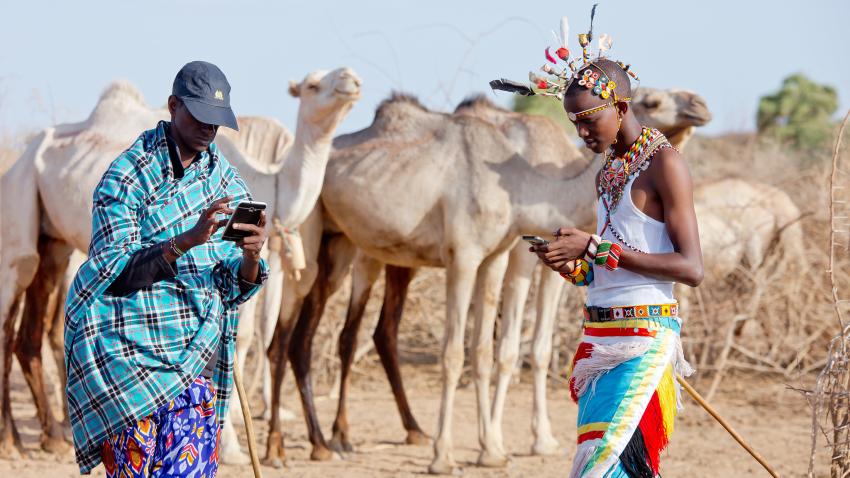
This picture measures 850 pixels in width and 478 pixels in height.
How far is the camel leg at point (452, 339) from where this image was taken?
302 inches

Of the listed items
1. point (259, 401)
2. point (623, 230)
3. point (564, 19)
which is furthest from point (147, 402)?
point (259, 401)

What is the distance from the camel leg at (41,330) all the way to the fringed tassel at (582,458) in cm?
526

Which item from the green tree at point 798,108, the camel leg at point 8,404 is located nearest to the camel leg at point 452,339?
the camel leg at point 8,404

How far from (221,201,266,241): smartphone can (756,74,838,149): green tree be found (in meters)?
24.8

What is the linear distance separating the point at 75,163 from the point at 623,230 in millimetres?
5013

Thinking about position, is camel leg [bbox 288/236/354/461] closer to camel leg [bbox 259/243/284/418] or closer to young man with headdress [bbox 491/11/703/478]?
camel leg [bbox 259/243/284/418]

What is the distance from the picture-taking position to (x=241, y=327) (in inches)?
295

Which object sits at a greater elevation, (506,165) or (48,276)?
(506,165)

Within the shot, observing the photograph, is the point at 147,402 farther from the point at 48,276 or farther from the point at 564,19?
the point at 48,276

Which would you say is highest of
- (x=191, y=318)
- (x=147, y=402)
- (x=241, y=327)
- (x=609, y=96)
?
(x=609, y=96)

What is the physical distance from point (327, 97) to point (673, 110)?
2406 mm

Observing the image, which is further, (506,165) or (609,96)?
(506,165)

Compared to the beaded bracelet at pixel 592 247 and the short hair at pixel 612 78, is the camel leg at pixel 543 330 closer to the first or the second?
the short hair at pixel 612 78

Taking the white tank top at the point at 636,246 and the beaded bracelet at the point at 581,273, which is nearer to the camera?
the white tank top at the point at 636,246
